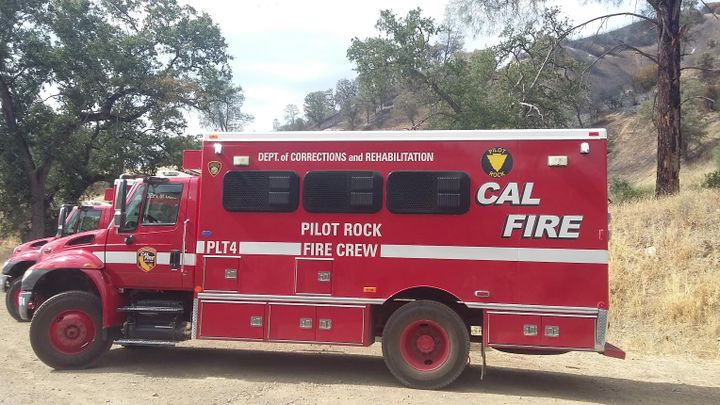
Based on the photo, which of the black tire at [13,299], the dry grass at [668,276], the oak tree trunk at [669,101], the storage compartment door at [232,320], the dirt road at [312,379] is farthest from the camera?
the oak tree trunk at [669,101]

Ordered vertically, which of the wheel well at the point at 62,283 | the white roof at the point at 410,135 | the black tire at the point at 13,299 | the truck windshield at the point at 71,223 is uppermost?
the white roof at the point at 410,135

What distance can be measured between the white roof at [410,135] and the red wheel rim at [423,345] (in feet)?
7.56

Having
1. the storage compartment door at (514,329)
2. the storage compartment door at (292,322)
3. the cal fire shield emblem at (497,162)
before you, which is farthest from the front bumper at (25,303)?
the cal fire shield emblem at (497,162)

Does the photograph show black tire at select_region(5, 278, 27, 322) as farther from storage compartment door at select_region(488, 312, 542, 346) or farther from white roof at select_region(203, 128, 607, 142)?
storage compartment door at select_region(488, 312, 542, 346)

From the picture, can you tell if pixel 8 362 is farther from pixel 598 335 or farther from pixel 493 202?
pixel 598 335

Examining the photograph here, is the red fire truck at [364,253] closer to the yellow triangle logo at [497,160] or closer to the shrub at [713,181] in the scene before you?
the yellow triangle logo at [497,160]

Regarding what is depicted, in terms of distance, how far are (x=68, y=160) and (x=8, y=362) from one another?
60.7 feet

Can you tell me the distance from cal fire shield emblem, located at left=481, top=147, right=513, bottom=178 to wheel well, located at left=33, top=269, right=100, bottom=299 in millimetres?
5465

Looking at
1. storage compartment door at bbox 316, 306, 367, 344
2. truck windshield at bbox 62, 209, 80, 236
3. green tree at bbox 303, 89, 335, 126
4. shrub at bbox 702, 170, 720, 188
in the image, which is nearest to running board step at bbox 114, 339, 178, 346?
storage compartment door at bbox 316, 306, 367, 344

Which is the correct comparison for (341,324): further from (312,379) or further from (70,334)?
(70,334)

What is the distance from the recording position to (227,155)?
294 inches

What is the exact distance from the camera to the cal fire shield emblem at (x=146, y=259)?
760cm

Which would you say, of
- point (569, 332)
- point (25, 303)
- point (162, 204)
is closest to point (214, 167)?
point (162, 204)

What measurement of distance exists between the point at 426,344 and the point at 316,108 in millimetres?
110730
